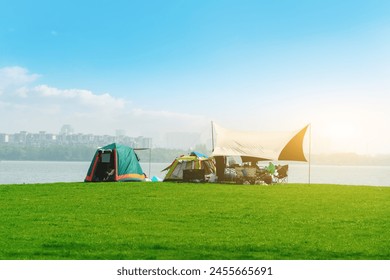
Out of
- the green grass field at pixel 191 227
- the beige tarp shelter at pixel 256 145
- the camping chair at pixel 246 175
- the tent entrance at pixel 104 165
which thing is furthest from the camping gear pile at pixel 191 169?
the green grass field at pixel 191 227

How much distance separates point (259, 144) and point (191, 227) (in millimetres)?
18303

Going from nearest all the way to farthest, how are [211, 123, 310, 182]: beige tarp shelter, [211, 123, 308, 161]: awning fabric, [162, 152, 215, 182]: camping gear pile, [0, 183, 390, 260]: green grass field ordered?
1. [0, 183, 390, 260]: green grass field
2. [162, 152, 215, 182]: camping gear pile
3. [211, 123, 310, 182]: beige tarp shelter
4. [211, 123, 308, 161]: awning fabric

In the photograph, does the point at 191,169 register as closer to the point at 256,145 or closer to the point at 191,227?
the point at 256,145

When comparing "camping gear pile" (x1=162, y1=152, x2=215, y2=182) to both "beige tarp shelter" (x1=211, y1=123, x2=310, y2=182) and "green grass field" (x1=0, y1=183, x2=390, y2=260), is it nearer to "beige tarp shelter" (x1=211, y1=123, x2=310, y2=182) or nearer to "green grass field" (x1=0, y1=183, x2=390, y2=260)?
"beige tarp shelter" (x1=211, y1=123, x2=310, y2=182)

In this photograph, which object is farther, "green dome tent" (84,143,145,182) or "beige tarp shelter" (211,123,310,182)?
"beige tarp shelter" (211,123,310,182)

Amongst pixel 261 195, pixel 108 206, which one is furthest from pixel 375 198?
pixel 108 206

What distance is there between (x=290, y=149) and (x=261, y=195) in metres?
11.8

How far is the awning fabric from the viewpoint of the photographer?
28.6m

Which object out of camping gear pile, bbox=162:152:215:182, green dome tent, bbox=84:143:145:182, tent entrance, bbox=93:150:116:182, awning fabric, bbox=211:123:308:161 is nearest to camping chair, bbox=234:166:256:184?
awning fabric, bbox=211:123:308:161

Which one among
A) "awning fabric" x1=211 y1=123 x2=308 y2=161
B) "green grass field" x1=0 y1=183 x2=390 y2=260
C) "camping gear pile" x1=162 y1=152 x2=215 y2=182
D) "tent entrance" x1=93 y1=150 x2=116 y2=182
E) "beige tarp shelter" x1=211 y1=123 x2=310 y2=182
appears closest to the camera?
"green grass field" x1=0 y1=183 x2=390 y2=260

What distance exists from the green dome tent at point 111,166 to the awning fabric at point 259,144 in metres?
4.51

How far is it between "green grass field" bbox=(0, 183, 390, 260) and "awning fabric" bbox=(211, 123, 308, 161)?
9670mm

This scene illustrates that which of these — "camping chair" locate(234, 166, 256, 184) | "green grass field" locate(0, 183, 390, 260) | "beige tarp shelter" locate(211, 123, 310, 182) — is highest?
"beige tarp shelter" locate(211, 123, 310, 182)

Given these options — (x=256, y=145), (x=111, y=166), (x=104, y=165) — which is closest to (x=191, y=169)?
(x=256, y=145)
